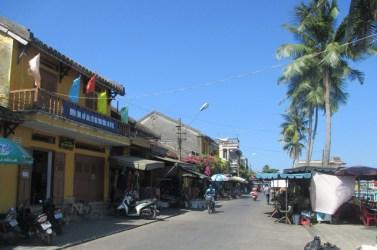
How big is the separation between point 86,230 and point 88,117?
5396 mm

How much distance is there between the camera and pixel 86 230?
754 inches

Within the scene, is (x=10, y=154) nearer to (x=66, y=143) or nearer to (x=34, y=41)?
(x=34, y=41)

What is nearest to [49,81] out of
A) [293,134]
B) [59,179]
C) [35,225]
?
[59,179]

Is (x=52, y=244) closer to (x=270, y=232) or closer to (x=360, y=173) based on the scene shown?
A: (x=270, y=232)

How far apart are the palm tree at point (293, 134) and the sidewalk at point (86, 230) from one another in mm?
47658

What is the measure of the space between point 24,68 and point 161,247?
9.43 m

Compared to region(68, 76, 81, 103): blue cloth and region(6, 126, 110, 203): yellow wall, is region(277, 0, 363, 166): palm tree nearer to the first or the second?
region(6, 126, 110, 203): yellow wall

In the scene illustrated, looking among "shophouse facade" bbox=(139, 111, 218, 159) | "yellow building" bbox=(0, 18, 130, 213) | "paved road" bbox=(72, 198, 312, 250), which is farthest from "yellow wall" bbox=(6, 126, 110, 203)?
"shophouse facade" bbox=(139, 111, 218, 159)

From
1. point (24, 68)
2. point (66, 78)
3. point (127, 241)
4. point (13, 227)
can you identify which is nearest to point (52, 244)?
point (13, 227)

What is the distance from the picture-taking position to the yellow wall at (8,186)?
724 inches

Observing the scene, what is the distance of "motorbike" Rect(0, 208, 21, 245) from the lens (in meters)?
14.5

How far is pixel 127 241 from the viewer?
16.5 meters

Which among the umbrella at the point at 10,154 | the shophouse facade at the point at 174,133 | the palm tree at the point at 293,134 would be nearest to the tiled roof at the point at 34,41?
the umbrella at the point at 10,154

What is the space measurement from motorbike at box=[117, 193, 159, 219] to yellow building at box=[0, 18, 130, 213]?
6.37 ft
